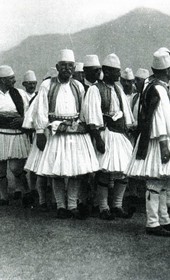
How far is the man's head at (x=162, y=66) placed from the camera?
505 cm

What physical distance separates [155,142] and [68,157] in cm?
123

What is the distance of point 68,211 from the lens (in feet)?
19.9

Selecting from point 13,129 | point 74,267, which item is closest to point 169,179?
point 74,267

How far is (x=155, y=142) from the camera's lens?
5062mm

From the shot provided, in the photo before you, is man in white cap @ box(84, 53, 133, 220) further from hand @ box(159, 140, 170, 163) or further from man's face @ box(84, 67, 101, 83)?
hand @ box(159, 140, 170, 163)

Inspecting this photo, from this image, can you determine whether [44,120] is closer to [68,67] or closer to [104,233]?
[68,67]

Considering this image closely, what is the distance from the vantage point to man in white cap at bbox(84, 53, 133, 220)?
5836 mm

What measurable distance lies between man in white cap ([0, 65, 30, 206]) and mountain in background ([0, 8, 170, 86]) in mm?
5901

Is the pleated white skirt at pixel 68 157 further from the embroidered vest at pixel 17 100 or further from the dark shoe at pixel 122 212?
the embroidered vest at pixel 17 100

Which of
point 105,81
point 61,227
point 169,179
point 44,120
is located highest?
point 105,81

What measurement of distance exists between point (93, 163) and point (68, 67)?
1.18 meters

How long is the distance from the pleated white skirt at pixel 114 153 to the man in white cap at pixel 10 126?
1.42 metres

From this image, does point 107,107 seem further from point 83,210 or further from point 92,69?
point 83,210

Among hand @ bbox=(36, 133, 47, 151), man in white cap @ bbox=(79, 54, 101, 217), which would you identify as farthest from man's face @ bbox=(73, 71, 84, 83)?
hand @ bbox=(36, 133, 47, 151)
